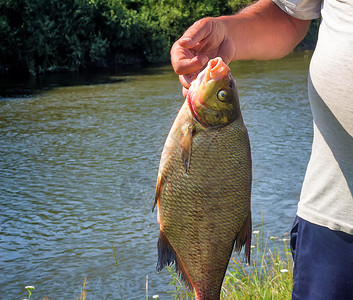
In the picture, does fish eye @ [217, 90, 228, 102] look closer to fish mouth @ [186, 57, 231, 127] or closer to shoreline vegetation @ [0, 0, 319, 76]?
fish mouth @ [186, 57, 231, 127]

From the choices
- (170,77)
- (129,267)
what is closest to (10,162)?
(129,267)

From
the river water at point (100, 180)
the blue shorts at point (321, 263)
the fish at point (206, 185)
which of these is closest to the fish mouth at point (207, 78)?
the fish at point (206, 185)

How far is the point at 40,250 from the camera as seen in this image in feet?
25.2

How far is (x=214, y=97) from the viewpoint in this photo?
1.59 metres

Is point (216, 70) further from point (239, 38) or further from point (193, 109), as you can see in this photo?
point (239, 38)

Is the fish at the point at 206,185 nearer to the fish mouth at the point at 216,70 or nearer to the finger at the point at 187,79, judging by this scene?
the fish mouth at the point at 216,70

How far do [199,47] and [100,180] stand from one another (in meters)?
8.94

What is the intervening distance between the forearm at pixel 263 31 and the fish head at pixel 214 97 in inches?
10.4

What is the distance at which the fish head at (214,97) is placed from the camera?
5.09 ft

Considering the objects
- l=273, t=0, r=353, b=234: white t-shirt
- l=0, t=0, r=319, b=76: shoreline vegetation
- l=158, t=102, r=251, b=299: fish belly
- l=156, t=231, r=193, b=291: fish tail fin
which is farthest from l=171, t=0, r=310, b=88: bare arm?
l=0, t=0, r=319, b=76: shoreline vegetation

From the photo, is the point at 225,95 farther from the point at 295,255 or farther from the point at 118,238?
the point at 118,238

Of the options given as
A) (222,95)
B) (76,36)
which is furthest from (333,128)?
(76,36)

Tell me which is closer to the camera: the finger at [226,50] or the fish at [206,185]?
the fish at [206,185]

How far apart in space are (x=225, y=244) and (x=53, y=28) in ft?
98.6
